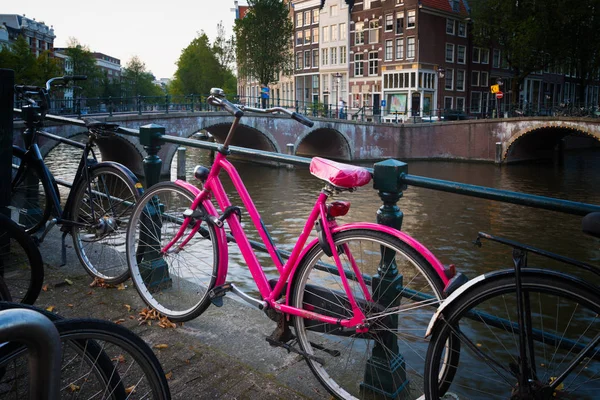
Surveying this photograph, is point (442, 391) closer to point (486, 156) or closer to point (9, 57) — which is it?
point (486, 156)

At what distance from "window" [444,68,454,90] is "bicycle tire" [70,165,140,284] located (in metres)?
36.1

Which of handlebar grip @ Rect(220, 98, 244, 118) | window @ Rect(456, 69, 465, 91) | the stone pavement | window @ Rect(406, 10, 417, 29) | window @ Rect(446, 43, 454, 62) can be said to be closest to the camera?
the stone pavement

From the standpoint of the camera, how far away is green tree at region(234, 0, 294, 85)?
35969 mm

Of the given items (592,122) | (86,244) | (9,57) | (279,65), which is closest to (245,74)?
(279,65)

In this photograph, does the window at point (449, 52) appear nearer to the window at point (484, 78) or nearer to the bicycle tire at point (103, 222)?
the window at point (484, 78)

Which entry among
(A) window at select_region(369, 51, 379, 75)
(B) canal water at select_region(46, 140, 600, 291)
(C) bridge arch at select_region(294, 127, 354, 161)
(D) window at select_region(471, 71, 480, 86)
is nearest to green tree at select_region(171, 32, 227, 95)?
(A) window at select_region(369, 51, 379, 75)

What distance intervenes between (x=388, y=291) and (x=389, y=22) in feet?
123

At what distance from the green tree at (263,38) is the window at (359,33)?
5.97 metres

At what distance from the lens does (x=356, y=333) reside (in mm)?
2090

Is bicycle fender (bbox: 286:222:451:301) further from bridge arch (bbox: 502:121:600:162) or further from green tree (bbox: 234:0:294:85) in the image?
green tree (bbox: 234:0:294:85)

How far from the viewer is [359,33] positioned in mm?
39656

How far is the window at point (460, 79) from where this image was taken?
124ft

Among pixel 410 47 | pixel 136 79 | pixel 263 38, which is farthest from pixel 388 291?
pixel 136 79

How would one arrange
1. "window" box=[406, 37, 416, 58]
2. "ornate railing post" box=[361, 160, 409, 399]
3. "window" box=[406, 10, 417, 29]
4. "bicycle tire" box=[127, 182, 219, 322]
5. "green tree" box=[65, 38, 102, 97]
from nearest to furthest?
1. "ornate railing post" box=[361, 160, 409, 399]
2. "bicycle tire" box=[127, 182, 219, 322]
3. "window" box=[406, 10, 417, 29]
4. "window" box=[406, 37, 416, 58]
5. "green tree" box=[65, 38, 102, 97]
